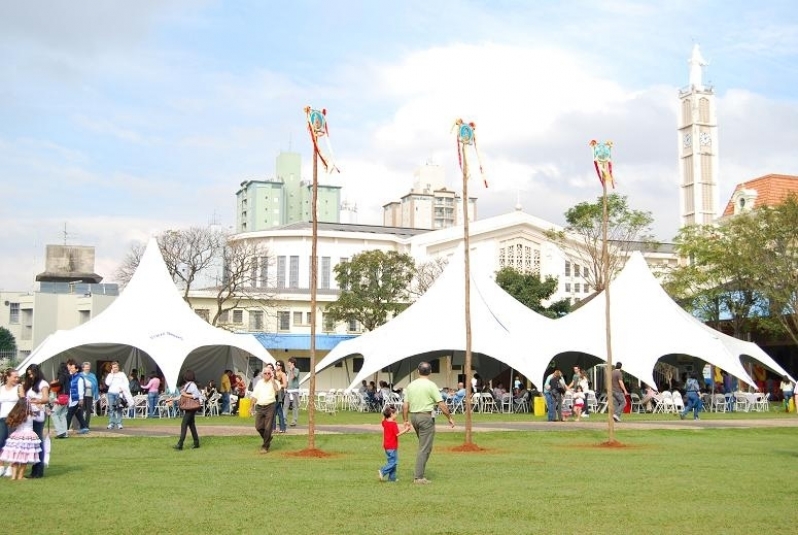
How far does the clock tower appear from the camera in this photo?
81.1m

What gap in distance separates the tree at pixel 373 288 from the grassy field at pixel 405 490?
120ft

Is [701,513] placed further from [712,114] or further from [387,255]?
[712,114]

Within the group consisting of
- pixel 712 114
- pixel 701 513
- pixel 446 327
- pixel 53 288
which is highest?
pixel 712 114

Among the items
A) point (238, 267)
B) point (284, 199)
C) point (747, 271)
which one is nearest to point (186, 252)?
point (238, 267)

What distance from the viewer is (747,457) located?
53.3ft

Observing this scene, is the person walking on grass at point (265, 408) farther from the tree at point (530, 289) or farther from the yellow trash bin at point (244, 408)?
the tree at point (530, 289)

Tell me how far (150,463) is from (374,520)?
627 cm

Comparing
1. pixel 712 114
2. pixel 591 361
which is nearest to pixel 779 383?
pixel 591 361

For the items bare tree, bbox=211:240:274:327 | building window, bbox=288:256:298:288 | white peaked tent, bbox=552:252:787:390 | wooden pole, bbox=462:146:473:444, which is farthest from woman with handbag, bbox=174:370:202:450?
building window, bbox=288:256:298:288

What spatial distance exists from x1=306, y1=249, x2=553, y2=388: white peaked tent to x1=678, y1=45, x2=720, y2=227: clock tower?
50.2 meters

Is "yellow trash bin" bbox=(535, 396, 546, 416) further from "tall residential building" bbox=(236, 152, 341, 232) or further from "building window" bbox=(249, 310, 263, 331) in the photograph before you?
"tall residential building" bbox=(236, 152, 341, 232)

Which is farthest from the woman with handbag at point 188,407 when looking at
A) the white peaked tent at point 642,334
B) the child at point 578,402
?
the white peaked tent at point 642,334

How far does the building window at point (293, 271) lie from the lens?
74250 mm

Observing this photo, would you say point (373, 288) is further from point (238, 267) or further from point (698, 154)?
point (698, 154)
